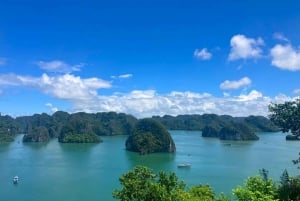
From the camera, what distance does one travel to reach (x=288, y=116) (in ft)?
84.3

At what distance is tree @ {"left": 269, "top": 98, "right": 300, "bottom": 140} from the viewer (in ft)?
Answer: 84.1

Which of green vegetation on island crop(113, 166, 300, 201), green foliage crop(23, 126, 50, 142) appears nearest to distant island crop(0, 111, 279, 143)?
green foliage crop(23, 126, 50, 142)

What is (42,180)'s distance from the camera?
4931cm

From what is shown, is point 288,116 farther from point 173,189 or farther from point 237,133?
point 237,133

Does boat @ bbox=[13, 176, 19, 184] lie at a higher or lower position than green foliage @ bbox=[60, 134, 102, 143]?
lower

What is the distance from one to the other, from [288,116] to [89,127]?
4079 inches

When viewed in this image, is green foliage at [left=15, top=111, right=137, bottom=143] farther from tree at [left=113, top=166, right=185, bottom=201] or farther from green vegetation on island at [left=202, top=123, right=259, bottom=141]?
tree at [left=113, top=166, right=185, bottom=201]

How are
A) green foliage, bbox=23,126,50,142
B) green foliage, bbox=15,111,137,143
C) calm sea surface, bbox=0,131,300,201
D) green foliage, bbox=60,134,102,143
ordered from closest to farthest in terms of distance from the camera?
calm sea surface, bbox=0,131,300,201
green foliage, bbox=60,134,102,143
green foliage, bbox=15,111,137,143
green foliage, bbox=23,126,50,142

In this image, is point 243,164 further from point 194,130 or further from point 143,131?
point 194,130

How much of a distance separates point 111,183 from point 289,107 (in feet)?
86.9

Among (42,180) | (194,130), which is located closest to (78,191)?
(42,180)

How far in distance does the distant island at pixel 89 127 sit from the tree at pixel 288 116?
230ft

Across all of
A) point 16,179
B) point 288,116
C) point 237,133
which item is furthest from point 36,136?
point 288,116

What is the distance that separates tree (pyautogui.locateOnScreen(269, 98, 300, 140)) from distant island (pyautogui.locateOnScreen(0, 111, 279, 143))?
7003cm
